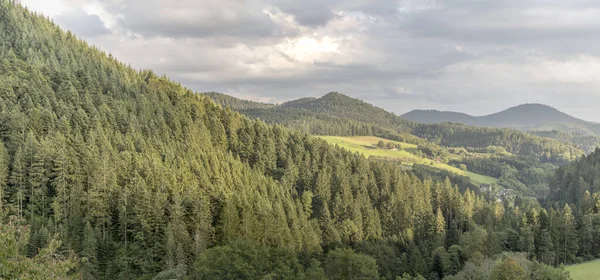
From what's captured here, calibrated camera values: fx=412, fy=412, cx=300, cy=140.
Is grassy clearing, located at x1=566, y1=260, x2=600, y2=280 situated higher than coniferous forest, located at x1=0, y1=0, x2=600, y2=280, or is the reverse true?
coniferous forest, located at x1=0, y1=0, x2=600, y2=280

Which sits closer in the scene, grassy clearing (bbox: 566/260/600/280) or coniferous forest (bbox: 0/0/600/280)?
grassy clearing (bbox: 566/260/600/280)

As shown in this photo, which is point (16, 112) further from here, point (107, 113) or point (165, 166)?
point (165, 166)

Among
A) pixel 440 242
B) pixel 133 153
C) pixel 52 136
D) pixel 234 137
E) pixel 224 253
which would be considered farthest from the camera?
pixel 234 137

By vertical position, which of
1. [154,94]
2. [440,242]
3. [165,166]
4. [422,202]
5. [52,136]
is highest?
[154,94]

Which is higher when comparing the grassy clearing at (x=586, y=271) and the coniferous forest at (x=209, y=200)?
the coniferous forest at (x=209, y=200)

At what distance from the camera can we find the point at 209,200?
271 feet

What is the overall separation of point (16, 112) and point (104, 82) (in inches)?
1679

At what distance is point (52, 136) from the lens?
82.6 m

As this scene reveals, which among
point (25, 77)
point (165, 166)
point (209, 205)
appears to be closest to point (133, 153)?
point (165, 166)

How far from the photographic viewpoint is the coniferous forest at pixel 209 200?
62875mm

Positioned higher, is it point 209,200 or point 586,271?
point 209,200

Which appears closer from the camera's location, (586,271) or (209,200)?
(586,271)

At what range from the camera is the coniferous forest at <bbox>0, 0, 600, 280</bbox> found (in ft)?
206

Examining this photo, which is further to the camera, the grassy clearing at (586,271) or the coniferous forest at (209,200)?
the coniferous forest at (209,200)
